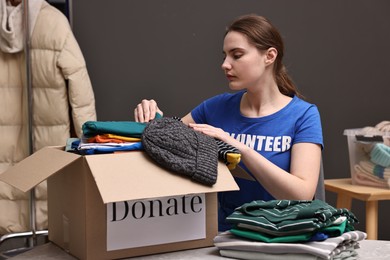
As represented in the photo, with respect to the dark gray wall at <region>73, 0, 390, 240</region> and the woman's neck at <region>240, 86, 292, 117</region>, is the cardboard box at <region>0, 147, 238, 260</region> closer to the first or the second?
the woman's neck at <region>240, 86, 292, 117</region>

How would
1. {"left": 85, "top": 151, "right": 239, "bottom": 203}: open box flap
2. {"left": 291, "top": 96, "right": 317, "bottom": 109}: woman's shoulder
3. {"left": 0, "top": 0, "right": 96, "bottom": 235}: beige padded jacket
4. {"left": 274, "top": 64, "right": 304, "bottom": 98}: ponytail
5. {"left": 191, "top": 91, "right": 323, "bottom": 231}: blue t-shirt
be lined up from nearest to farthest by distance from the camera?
{"left": 85, "top": 151, "right": 239, "bottom": 203}: open box flap → {"left": 191, "top": 91, "right": 323, "bottom": 231}: blue t-shirt → {"left": 291, "top": 96, "right": 317, "bottom": 109}: woman's shoulder → {"left": 274, "top": 64, "right": 304, "bottom": 98}: ponytail → {"left": 0, "top": 0, "right": 96, "bottom": 235}: beige padded jacket

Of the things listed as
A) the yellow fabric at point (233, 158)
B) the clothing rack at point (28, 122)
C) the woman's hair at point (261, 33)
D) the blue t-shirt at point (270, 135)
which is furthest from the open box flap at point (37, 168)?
the clothing rack at point (28, 122)

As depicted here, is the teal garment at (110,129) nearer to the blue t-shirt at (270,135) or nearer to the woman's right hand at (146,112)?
the woman's right hand at (146,112)

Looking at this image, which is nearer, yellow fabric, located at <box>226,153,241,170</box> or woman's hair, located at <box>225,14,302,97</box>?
yellow fabric, located at <box>226,153,241,170</box>

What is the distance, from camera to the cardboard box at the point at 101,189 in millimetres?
1389

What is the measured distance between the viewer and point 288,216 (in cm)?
141

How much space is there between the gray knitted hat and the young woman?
420 millimetres

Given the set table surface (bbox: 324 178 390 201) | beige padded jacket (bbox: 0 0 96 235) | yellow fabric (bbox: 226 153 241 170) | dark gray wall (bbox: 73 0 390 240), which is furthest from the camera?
dark gray wall (bbox: 73 0 390 240)

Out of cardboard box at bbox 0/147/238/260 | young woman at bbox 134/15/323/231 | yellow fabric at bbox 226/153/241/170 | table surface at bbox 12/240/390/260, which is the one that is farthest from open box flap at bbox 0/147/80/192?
young woman at bbox 134/15/323/231

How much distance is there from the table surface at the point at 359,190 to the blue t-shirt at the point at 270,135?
36.1 inches

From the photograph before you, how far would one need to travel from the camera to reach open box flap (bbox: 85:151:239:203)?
1355mm

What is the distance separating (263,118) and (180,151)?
2.59ft

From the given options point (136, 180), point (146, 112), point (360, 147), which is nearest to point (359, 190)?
point (360, 147)

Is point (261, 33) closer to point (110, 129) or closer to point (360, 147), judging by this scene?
point (110, 129)
